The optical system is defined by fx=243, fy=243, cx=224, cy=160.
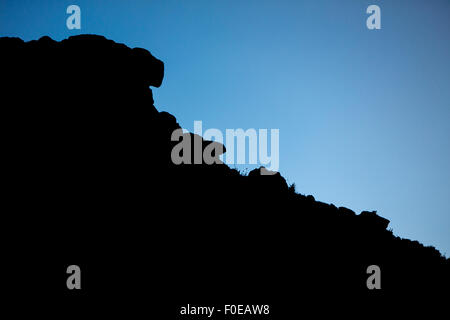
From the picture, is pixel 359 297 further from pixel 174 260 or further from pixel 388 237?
pixel 174 260

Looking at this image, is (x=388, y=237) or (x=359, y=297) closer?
(x=359, y=297)

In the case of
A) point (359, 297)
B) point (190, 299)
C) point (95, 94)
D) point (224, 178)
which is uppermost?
point (95, 94)

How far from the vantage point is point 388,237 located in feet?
53.6

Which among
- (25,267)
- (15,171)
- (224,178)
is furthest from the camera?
(224,178)

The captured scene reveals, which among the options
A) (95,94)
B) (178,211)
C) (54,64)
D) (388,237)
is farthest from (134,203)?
(388,237)

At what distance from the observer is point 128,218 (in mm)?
9594

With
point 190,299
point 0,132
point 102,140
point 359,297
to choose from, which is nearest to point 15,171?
point 0,132

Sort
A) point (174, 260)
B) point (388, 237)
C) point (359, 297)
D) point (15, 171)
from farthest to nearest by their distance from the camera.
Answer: point (388, 237) < point (359, 297) < point (174, 260) < point (15, 171)

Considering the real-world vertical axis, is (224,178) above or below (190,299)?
above

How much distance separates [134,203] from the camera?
9.99m

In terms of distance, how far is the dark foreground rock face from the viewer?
27.4 feet

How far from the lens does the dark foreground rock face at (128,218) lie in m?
8.34
